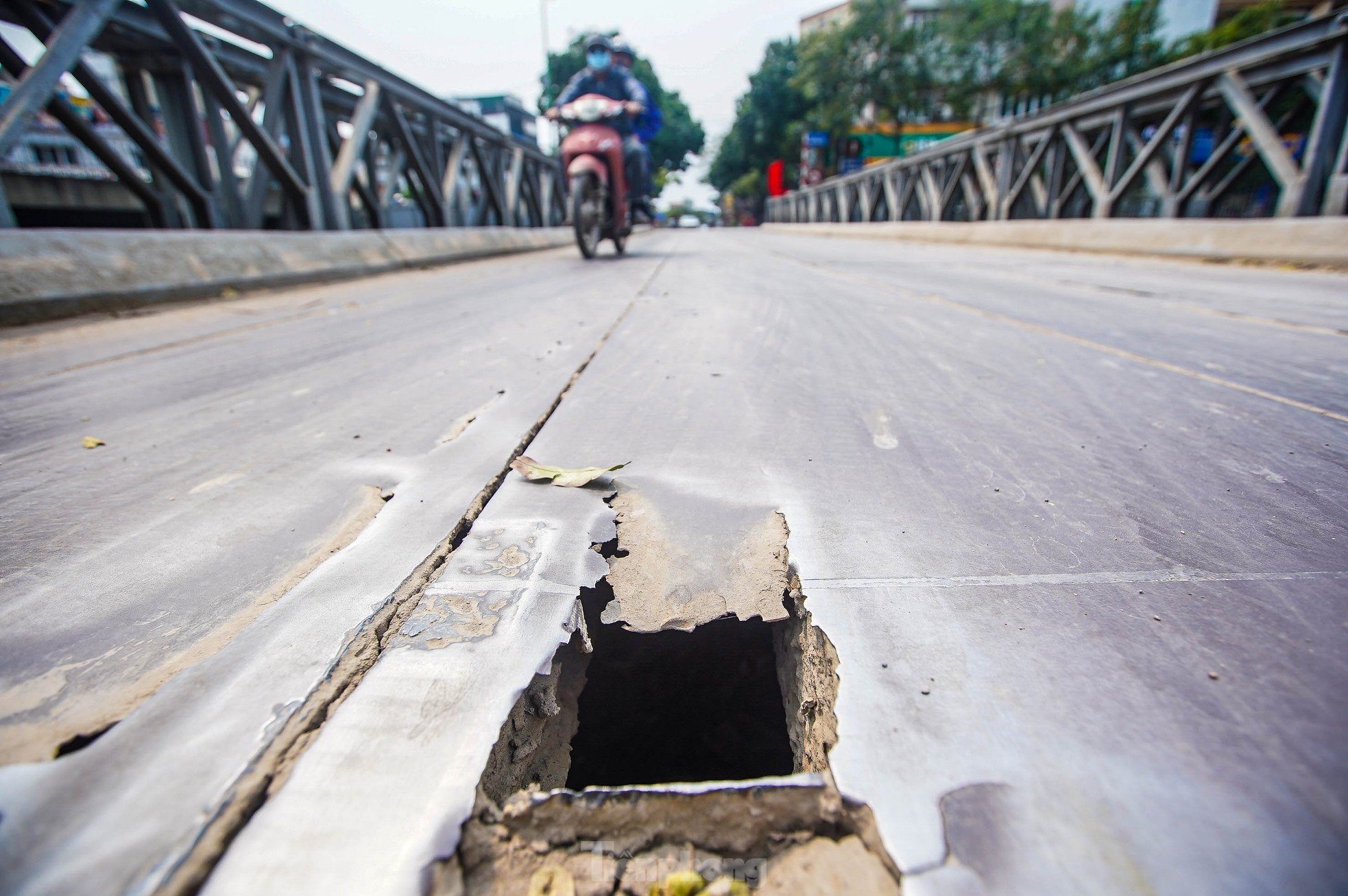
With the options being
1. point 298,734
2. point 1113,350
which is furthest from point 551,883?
point 1113,350

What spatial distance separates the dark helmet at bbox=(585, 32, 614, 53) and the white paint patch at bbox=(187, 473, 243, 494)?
7.27 m

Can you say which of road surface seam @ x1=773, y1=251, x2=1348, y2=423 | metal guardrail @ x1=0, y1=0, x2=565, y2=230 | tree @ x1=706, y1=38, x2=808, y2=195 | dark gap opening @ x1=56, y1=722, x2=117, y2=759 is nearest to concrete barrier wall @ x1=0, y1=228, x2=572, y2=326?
metal guardrail @ x1=0, y1=0, x2=565, y2=230

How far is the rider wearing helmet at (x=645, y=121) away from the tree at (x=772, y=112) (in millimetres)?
33044

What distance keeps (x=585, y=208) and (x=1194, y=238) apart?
17.1 ft

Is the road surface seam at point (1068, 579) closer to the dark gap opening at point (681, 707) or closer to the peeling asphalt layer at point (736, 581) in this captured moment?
the peeling asphalt layer at point (736, 581)

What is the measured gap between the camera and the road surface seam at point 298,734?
0.49 meters

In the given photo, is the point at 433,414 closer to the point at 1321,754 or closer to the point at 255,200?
the point at 1321,754

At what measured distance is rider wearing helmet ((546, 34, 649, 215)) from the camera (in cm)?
693

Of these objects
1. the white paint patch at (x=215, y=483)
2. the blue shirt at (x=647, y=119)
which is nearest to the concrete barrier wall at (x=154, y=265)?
the white paint patch at (x=215, y=483)

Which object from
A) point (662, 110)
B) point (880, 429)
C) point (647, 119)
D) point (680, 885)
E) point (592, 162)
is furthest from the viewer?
point (662, 110)

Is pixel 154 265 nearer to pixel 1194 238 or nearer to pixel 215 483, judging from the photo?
pixel 215 483

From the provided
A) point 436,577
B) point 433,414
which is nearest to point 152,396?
point 433,414

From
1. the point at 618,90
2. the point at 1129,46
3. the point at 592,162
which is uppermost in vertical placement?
the point at 1129,46

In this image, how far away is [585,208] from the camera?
6105 mm
